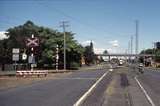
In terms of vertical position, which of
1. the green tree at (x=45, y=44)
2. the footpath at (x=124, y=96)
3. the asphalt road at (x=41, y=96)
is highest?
the green tree at (x=45, y=44)

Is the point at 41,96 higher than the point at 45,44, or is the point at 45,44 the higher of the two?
the point at 45,44

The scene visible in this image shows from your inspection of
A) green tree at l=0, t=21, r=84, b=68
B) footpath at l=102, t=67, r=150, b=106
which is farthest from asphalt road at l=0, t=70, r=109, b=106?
green tree at l=0, t=21, r=84, b=68

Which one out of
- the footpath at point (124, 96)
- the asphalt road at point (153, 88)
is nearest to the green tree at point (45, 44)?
the asphalt road at point (153, 88)

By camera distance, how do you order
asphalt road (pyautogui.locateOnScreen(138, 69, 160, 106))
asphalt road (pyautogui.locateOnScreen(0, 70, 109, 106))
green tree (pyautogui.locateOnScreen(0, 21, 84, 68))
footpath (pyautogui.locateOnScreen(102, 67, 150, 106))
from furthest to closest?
green tree (pyautogui.locateOnScreen(0, 21, 84, 68)) < asphalt road (pyautogui.locateOnScreen(138, 69, 160, 106)) < footpath (pyautogui.locateOnScreen(102, 67, 150, 106)) < asphalt road (pyautogui.locateOnScreen(0, 70, 109, 106))

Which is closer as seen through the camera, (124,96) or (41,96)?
(41,96)

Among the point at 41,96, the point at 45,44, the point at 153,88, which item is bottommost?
the point at 153,88

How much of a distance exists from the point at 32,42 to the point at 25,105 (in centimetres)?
3289

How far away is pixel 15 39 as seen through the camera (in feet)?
337

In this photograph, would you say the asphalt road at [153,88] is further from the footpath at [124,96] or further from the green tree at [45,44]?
the green tree at [45,44]

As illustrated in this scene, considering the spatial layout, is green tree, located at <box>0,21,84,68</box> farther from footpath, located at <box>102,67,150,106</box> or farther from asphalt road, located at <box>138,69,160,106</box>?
footpath, located at <box>102,67,150,106</box>

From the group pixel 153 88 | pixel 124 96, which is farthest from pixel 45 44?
pixel 124 96

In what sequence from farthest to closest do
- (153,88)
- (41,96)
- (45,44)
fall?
(45,44) < (153,88) < (41,96)

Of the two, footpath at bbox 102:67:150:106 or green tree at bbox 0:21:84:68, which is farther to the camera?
green tree at bbox 0:21:84:68

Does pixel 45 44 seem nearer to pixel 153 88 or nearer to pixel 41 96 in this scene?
pixel 153 88
